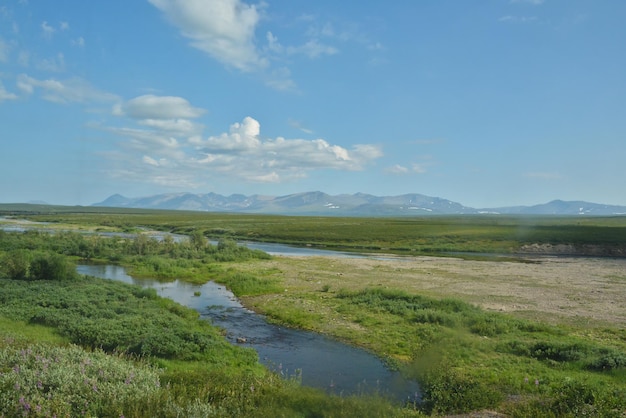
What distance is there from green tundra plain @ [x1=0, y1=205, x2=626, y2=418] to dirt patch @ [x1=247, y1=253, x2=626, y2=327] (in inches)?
11.0

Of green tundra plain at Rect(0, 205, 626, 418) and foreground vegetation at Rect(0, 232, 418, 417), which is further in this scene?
green tundra plain at Rect(0, 205, 626, 418)

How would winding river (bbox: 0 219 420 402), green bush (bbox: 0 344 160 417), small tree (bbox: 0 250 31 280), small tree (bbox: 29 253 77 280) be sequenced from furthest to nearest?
1. small tree (bbox: 29 253 77 280)
2. small tree (bbox: 0 250 31 280)
3. winding river (bbox: 0 219 420 402)
4. green bush (bbox: 0 344 160 417)

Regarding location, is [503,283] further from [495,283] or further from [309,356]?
[309,356]

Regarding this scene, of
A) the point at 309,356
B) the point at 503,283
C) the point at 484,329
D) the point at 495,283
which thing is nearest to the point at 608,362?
the point at 484,329

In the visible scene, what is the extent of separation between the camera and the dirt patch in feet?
98.8

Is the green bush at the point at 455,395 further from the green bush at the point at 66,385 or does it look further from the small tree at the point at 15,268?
the small tree at the point at 15,268

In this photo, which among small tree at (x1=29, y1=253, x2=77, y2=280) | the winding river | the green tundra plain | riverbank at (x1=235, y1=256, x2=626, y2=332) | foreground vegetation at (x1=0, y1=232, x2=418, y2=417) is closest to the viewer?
foreground vegetation at (x1=0, y1=232, x2=418, y2=417)

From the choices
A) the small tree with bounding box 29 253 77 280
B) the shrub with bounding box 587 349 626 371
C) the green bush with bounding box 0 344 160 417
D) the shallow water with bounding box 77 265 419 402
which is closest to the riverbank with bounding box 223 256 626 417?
the shrub with bounding box 587 349 626 371

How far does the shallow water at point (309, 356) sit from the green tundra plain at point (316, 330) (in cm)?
93

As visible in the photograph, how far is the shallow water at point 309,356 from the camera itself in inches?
641

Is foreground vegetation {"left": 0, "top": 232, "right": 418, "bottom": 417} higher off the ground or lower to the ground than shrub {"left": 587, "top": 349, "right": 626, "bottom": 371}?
higher

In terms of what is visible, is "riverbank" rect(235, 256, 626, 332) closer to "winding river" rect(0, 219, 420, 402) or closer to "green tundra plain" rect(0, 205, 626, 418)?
"green tundra plain" rect(0, 205, 626, 418)

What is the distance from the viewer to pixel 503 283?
42625 millimetres

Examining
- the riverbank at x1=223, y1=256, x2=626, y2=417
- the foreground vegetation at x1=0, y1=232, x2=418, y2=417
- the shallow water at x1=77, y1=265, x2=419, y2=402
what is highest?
the foreground vegetation at x1=0, y1=232, x2=418, y2=417
